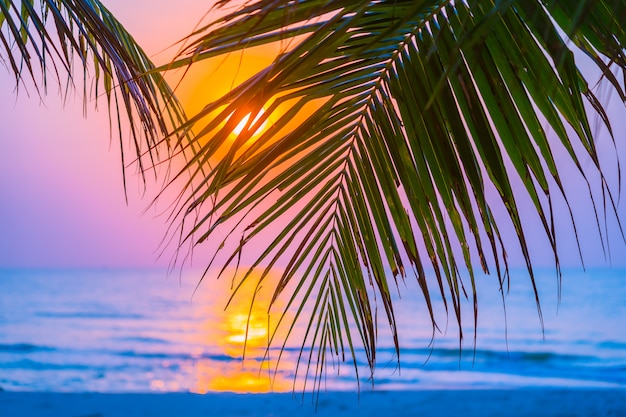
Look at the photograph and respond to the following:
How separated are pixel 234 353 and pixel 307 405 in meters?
3.80

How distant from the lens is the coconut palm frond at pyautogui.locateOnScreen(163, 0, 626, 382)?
52cm

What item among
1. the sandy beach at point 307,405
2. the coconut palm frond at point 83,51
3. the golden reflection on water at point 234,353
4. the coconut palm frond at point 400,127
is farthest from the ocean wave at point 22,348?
the coconut palm frond at point 400,127

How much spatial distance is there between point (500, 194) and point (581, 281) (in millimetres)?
23375

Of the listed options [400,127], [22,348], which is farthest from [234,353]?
[400,127]

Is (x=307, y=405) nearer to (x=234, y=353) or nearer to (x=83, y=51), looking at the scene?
(x=234, y=353)

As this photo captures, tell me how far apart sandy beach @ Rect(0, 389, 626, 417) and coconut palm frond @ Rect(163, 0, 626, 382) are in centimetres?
587

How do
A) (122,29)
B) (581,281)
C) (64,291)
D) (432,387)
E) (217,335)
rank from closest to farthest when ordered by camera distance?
(122,29) < (432,387) < (217,335) < (64,291) < (581,281)

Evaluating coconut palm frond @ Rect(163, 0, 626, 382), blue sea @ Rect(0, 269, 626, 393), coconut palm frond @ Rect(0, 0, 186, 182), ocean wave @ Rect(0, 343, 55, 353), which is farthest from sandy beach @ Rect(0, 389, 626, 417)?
coconut palm frond @ Rect(163, 0, 626, 382)

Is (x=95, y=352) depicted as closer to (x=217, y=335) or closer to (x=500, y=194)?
(x=217, y=335)

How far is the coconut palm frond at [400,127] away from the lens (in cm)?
52

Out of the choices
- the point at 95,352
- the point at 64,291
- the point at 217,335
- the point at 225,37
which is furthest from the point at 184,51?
the point at 64,291

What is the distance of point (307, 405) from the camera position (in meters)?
6.92

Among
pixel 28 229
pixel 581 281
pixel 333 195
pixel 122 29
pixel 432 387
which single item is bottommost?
pixel 432 387

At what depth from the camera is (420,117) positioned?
63cm
